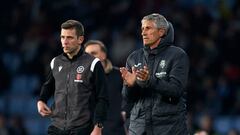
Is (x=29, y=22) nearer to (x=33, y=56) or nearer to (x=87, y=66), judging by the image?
(x=33, y=56)

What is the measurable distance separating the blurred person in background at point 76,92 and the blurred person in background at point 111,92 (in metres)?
1.57

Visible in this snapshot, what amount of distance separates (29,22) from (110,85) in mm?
6834

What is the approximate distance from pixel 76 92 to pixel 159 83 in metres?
0.97

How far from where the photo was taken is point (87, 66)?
782 centimetres

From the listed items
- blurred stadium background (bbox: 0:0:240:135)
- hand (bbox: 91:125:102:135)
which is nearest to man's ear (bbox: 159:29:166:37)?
hand (bbox: 91:125:102:135)

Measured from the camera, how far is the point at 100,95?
25.3ft

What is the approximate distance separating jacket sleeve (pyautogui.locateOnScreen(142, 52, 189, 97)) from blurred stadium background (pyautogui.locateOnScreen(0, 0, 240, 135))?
6.34m

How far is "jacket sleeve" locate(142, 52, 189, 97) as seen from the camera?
7.12 m

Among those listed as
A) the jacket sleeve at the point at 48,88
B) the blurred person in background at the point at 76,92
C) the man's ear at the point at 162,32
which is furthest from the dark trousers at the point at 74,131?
the man's ear at the point at 162,32

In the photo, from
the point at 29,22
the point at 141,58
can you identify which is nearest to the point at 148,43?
the point at 141,58

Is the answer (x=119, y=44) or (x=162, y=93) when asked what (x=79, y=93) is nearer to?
(x=162, y=93)

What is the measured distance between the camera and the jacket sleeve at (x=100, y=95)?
7.63 m

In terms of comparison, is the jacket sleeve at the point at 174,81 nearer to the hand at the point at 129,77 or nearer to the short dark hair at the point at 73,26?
the hand at the point at 129,77

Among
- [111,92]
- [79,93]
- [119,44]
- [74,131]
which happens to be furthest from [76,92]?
[119,44]
